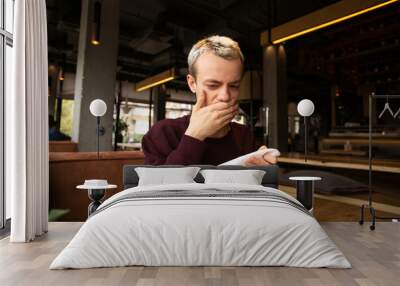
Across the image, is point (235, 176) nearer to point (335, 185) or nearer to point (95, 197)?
point (95, 197)

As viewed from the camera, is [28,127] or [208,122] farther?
[208,122]

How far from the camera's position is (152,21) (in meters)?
8.32

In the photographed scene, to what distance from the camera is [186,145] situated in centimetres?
465

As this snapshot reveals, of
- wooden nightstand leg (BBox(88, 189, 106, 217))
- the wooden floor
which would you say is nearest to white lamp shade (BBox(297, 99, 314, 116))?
the wooden floor

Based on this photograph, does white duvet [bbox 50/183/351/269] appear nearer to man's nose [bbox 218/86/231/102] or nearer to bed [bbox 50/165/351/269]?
bed [bbox 50/165/351/269]

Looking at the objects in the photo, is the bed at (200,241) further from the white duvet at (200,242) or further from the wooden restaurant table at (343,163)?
the wooden restaurant table at (343,163)

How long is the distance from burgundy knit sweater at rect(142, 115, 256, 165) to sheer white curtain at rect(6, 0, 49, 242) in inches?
48.1

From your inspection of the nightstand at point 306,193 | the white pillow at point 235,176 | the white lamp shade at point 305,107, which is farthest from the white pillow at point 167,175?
the white lamp shade at point 305,107

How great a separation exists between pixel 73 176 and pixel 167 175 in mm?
1372

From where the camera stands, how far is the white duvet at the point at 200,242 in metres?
2.86

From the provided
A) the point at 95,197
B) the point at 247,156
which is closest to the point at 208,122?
the point at 247,156

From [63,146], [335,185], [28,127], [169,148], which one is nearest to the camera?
[28,127]

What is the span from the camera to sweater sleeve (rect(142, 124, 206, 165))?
461 cm

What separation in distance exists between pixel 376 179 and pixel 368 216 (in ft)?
1.52
